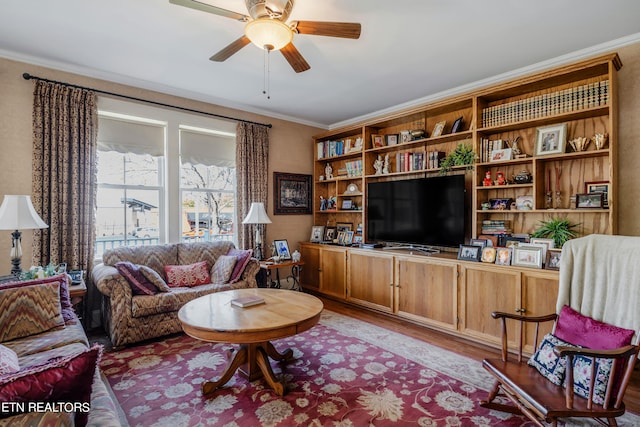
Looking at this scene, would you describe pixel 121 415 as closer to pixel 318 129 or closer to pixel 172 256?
pixel 172 256

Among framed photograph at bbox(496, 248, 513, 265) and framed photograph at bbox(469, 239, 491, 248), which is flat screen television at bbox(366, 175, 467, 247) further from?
framed photograph at bbox(496, 248, 513, 265)

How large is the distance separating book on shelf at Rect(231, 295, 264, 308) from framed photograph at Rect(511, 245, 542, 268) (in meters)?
2.32

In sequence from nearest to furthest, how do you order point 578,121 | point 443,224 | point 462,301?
1. point 578,121
2. point 462,301
3. point 443,224

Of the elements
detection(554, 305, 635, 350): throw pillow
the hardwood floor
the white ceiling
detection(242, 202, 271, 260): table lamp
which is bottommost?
the hardwood floor

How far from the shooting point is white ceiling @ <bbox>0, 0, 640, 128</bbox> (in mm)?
2375

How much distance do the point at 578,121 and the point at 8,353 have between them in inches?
172

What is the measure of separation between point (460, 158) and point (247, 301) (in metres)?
2.67

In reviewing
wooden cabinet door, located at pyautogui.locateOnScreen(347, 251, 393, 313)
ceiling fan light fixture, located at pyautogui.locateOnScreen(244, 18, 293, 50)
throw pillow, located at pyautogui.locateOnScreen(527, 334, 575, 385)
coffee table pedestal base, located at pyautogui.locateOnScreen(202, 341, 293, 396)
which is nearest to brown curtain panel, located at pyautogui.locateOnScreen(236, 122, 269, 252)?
wooden cabinet door, located at pyautogui.locateOnScreen(347, 251, 393, 313)

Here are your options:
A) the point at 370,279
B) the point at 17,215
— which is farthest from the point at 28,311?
the point at 370,279

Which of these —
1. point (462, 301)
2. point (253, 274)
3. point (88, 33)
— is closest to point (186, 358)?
point (253, 274)

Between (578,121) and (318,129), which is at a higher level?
(318,129)

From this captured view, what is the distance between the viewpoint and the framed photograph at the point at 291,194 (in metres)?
5.02

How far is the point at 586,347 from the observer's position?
1.90 metres

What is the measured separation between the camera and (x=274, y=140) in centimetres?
501
